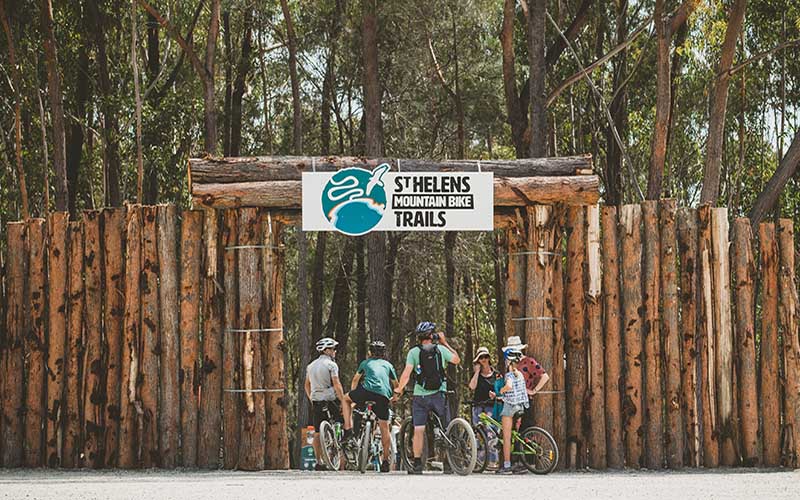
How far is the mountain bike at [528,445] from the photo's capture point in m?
12.6

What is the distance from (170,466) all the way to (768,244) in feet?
22.1

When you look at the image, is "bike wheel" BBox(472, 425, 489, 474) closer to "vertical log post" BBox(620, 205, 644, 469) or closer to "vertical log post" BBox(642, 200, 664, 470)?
"vertical log post" BBox(620, 205, 644, 469)

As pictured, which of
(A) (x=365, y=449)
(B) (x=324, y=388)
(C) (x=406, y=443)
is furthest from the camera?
(B) (x=324, y=388)

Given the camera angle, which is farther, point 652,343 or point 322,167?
point 322,167

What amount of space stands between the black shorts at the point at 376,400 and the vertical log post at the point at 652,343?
273cm

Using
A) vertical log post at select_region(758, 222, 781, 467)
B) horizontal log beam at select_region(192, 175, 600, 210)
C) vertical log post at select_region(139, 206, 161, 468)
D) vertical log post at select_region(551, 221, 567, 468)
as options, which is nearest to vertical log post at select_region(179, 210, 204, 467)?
vertical log post at select_region(139, 206, 161, 468)

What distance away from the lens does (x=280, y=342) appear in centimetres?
1327

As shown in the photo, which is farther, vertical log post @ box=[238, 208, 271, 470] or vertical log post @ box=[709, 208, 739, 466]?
vertical log post @ box=[709, 208, 739, 466]

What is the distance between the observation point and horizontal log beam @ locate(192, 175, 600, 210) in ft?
43.3

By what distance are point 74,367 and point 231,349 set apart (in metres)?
1.70

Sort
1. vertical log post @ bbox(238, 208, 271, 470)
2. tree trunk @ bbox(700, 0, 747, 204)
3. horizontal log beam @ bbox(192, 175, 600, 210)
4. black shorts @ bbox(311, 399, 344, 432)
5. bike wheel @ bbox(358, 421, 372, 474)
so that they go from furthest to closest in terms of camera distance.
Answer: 1. tree trunk @ bbox(700, 0, 747, 204)
2. black shorts @ bbox(311, 399, 344, 432)
3. horizontal log beam @ bbox(192, 175, 600, 210)
4. vertical log post @ bbox(238, 208, 271, 470)
5. bike wheel @ bbox(358, 421, 372, 474)

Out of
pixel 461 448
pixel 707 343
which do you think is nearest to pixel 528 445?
pixel 461 448

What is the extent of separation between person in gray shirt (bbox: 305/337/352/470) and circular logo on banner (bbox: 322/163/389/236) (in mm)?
1297

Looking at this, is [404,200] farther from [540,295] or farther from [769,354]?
[769,354]
